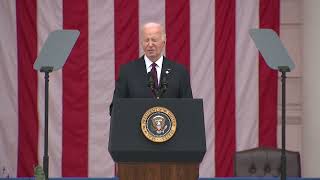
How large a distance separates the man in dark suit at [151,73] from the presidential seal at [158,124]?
1.08 feet

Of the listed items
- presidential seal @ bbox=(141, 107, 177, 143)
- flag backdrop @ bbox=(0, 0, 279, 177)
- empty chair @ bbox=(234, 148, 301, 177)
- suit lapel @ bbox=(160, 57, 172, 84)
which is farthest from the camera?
flag backdrop @ bbox=(0, 0, 279, 177)

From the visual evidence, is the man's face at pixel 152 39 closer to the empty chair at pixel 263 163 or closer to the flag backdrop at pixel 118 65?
the empty chair at pixel 263 163

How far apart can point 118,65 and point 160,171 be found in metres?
3.27

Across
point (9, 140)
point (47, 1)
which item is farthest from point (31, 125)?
point (47, 1)

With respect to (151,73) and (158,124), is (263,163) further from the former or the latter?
(158,124)

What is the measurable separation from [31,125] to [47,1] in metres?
1.11

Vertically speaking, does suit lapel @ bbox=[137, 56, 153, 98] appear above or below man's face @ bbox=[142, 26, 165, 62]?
below

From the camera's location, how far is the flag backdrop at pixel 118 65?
567 centimetres

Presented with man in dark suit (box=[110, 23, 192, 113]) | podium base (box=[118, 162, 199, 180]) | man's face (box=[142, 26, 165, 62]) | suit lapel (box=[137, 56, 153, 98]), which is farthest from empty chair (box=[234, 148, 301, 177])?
podium base (box=[118, 162, 199, 180])

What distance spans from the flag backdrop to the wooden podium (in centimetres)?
319

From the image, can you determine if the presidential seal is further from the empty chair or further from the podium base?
the empty chair

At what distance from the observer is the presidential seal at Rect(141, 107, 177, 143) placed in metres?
2.47

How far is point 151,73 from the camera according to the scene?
299 cm

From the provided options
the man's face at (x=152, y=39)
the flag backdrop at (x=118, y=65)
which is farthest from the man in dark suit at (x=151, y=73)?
the flag backdrop at (x=118, y=65)
